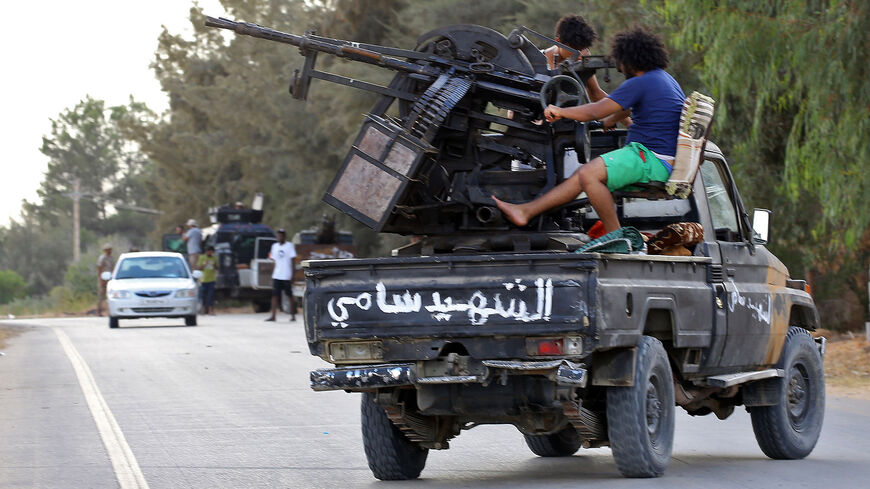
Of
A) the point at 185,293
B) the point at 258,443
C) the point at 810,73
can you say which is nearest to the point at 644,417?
the point at 258,443

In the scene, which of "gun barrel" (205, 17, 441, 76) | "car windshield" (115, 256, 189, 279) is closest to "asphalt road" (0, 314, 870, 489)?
"gun barrel" (205, 17, 441, 76)

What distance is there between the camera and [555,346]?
24.9 feet

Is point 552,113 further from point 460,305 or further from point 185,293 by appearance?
point 185,293

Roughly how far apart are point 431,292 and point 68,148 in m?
113

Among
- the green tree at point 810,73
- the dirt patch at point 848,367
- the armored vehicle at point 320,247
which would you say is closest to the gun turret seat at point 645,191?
the dirt patch at point 848,367

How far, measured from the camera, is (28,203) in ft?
388

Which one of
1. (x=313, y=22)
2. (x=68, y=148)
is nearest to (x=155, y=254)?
(x=313, y=22)

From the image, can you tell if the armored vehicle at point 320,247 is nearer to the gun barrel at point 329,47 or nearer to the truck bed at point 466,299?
the gun barrel at point 329,47

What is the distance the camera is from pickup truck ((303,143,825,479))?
7613 millimetres

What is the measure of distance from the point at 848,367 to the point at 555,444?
8321 millimetres

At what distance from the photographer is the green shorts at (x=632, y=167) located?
8633 millimetres

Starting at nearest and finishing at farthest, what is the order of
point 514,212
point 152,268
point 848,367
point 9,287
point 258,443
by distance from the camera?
point 514,212 → point 258,443 → point 848,367 → point 152,268 → point 9,287

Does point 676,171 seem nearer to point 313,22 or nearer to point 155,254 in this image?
point 155,254

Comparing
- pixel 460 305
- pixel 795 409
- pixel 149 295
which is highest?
pixel 149 295
